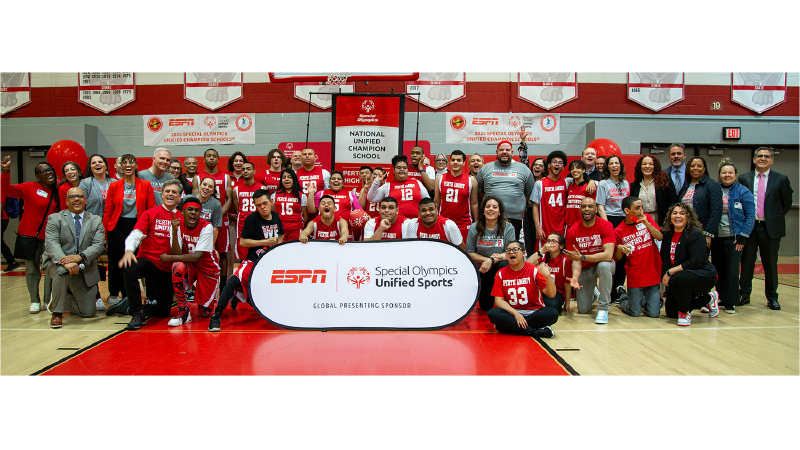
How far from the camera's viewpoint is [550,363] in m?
3.18

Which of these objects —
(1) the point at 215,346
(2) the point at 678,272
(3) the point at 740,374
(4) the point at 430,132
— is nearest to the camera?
(3) the point at 740,374

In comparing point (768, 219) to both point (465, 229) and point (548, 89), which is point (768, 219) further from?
point (548, 89)

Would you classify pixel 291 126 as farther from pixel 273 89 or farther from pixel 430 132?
pixel 430 132

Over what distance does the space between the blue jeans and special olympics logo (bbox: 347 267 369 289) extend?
288 centimetres

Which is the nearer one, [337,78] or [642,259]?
[642,259]

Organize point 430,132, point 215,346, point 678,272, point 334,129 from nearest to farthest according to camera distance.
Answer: point 215,346 < point 678,272 < point 334,129 < point 430,132

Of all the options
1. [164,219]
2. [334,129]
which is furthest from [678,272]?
[334,129]

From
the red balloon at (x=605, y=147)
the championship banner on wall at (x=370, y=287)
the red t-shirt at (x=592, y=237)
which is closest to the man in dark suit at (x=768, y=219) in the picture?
the red t-shirt at (x=592, y=237)

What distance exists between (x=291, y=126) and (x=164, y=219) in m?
4.73

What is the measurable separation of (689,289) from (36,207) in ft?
23.6

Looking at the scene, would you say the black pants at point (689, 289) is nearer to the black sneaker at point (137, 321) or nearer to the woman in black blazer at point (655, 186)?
the woman in black blazer at point (655, 186)

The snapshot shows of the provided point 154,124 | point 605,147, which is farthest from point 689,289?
point 154,124

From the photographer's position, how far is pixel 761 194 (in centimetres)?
504

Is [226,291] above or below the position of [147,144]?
below
